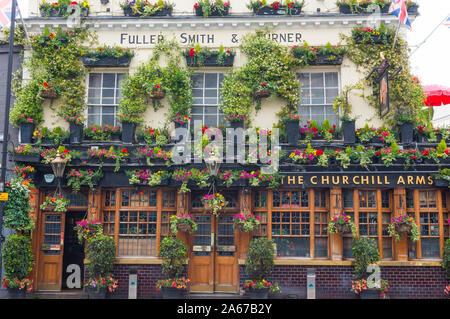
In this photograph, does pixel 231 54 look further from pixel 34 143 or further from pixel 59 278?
pixel 59 278

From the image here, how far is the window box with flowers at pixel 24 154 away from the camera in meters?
11.9

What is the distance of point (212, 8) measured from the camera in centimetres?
1314

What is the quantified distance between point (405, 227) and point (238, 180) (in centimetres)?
480

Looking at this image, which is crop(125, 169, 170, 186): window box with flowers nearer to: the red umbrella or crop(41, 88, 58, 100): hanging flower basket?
crop(41, 88, 58, 100): hanging flower basket

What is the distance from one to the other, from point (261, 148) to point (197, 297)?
15.1 feet

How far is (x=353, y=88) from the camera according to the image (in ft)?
42.1

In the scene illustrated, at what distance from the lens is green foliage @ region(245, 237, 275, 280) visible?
11.3 meters

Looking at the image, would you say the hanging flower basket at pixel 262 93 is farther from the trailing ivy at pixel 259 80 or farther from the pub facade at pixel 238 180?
the pub facade at pixel 238 180

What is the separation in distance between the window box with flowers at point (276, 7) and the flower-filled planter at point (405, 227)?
6952 millimetres

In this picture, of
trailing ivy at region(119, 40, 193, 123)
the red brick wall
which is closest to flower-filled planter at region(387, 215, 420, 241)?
the red brick wall

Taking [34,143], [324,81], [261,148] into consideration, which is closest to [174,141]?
[261,148]

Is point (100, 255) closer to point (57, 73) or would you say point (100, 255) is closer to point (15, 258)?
point (15, 258)

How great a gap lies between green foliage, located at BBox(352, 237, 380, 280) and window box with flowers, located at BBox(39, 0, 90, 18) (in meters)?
10.9
